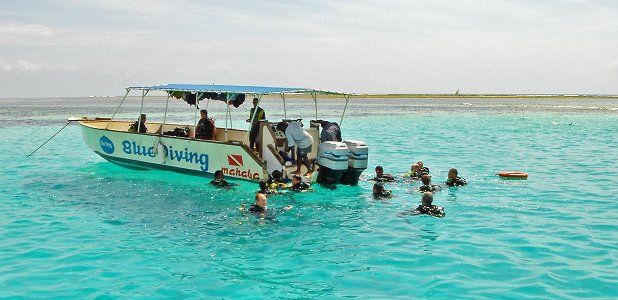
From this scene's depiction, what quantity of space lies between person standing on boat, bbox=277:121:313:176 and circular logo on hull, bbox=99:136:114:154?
6.54 m

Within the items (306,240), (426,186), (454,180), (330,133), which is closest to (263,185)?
(330,133)

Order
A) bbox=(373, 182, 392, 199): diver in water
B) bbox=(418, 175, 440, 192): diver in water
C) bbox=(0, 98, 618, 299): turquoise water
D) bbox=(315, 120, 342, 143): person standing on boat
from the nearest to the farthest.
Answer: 1. bbox=(0, 98, 618, 299): turquoise water
2. bbox=(373, 182, 392, 199): diver in water
3. bbox=(418, 175, 440, 192): diver in water
4. bbox=(315, 120, 342, 143): person standing on boat

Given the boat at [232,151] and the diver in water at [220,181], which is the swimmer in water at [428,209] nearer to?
the boat at [232,151]

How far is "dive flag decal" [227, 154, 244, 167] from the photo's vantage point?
15.0 m

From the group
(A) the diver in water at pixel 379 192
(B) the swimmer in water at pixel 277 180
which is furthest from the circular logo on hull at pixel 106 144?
(A) the diver in water at pixel 379 192

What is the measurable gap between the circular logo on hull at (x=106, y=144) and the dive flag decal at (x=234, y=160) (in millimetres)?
5158

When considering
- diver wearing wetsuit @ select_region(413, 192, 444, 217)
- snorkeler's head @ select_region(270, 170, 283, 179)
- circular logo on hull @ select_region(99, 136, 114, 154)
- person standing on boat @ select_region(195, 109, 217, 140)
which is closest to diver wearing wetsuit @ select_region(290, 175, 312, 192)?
snorkeler's head @ select_region(270, 170, 283, 179)

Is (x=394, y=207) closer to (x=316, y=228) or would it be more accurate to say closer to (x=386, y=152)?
(x=316, y=228)

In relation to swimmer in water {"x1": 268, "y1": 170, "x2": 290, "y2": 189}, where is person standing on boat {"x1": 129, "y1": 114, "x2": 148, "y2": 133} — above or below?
above

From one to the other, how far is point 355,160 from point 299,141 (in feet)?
5.35

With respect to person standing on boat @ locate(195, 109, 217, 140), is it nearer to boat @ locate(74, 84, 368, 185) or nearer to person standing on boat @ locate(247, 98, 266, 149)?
boat @ locate(74, 84, 368, 185)

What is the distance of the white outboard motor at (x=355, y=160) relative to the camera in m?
15.3

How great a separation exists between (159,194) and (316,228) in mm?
5276

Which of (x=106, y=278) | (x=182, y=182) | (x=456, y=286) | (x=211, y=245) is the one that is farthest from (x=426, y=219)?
(x=182, y=182)
